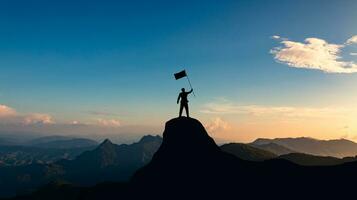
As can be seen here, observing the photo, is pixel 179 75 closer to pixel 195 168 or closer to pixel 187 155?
pixel 187 155

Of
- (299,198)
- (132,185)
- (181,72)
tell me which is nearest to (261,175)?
(299,198)

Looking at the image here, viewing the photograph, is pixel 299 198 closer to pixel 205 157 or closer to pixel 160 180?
pixel 205 157

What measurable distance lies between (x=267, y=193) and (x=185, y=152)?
17.2 meters

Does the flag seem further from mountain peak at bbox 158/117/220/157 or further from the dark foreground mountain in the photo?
the dark foreground mountain

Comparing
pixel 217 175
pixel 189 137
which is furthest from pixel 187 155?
pixel 217 175

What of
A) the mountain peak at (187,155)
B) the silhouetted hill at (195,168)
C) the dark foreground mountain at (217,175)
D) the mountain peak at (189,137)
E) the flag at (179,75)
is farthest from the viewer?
the mountain peak at (189,137)

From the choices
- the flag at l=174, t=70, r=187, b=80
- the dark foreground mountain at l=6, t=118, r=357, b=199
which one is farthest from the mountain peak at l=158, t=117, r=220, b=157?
the flag at l=174, t=70, r=187, b=80

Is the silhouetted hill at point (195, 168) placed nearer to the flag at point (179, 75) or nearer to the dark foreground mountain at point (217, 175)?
the dark foreground mountain at point (217, 175)

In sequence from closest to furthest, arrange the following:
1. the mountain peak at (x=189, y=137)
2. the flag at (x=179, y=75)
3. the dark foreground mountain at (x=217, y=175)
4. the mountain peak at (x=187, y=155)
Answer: the dark foreground mountain at (x=217, y=175) → the flag at (x=179, y=75) → the mountain peak at (x=187, y=155) → the mountain peak at (x=189, y=137)

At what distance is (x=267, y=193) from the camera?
61.9 m

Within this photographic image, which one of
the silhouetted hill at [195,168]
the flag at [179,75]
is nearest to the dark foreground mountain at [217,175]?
the silhouetted hill at [195,168]

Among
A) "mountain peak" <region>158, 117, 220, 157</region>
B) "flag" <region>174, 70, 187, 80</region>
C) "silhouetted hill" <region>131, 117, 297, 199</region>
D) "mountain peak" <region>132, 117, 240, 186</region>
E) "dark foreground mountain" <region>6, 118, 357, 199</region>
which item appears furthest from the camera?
"mountain peak" <region>158, 117, 220, 157</region>

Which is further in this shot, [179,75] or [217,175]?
[217,175]

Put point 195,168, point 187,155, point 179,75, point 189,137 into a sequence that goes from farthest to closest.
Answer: point 189,137
point 187,155
point 195,168
point 179,75
